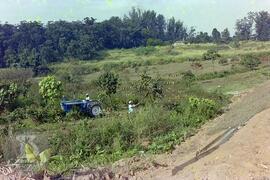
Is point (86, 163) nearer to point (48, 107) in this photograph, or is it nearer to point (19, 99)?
point (48, 107)

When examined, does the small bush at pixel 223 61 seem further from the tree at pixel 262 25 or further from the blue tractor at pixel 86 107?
the tree at pixel 262 25

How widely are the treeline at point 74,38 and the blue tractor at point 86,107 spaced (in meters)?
27.8

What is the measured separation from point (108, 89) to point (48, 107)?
15.5ft

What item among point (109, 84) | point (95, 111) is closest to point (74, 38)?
point (109, 84)

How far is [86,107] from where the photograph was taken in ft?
80.1

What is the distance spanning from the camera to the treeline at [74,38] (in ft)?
198

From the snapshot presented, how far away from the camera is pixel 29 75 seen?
145 feet

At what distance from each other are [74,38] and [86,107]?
155ft

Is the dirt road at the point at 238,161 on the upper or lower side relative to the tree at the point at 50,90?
upper

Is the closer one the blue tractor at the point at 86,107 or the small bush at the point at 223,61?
the blue tractor at the point at 86,107

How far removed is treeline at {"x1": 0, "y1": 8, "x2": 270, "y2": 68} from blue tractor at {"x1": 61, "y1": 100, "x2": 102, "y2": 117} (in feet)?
91.2

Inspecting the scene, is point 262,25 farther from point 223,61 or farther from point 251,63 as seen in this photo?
point 251,63

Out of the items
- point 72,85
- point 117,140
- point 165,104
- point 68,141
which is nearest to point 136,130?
point 117,140

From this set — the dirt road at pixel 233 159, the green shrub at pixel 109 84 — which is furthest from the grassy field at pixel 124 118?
the dirt road at pixel 233 159
